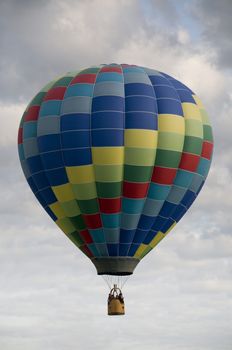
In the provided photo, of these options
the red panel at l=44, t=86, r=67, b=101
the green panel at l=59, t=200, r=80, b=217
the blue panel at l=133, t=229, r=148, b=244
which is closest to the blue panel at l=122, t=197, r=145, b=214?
the blue panel at l=133, t=229, r=148, b=244

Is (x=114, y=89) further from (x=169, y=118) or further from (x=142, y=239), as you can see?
(x=142, y=239)

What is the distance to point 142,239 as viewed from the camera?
45969mm

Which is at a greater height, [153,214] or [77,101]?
[77,101]

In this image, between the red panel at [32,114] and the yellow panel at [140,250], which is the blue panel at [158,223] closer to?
the yellow panel at [140,250]

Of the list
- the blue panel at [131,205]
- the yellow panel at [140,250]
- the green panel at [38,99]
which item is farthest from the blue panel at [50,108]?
the yellow panel at [140,250]

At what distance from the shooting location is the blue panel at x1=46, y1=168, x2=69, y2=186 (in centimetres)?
4531

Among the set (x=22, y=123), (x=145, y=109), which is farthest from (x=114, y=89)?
(x=22, y=123)

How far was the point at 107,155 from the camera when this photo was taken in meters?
44.6

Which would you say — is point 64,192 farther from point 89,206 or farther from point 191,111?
point 191,111

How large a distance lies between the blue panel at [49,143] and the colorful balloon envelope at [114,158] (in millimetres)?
44

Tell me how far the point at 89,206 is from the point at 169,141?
14.9 feet

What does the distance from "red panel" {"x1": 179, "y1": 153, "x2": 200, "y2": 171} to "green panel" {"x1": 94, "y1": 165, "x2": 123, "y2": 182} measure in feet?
9.92

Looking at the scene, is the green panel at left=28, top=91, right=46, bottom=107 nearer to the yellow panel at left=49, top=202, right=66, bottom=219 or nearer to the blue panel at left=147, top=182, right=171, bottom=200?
the yellow panel at left=49, top=202, right=66, bottom=219

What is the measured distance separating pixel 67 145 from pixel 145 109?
3.78m
